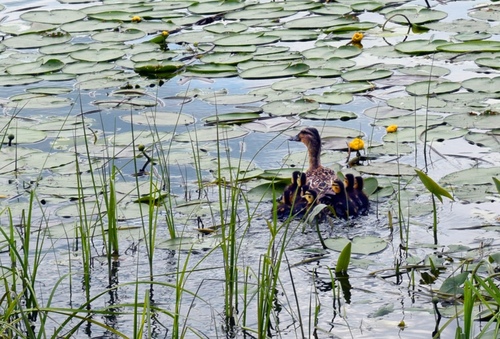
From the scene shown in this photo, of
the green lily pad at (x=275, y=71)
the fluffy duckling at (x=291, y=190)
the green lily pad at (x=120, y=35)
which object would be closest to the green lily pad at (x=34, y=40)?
the green lily pad at (x=120, y=35)

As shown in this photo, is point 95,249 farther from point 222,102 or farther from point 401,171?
point 222,102

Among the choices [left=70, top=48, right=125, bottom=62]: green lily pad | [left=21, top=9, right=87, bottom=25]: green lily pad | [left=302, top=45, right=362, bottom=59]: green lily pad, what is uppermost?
[left=21, top=9, right=87, bottom=25]: green lily pad

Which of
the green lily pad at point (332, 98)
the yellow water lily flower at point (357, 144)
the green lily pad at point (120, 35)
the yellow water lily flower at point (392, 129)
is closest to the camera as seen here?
the yellow water lily flower at point (357, 144)

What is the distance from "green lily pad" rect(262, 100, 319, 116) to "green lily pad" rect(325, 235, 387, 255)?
2.28 m

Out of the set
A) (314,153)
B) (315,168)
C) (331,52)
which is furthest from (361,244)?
(331,52)

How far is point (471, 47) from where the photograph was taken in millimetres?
8750

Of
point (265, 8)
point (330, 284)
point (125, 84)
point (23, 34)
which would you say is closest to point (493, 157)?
point (330, 284)

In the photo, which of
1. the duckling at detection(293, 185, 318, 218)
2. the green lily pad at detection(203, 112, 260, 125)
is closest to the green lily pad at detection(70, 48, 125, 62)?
the green lily pad at detection(203, 112, 260, 125)

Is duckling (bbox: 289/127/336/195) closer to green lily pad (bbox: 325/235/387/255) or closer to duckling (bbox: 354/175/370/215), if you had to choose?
duckling (bbox: 354/175/370/215)

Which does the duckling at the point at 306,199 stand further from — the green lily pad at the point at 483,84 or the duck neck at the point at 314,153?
the green lily pad at the point at 483,84

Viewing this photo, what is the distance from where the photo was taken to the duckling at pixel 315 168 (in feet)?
19.0

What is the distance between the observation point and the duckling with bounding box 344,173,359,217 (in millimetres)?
5617

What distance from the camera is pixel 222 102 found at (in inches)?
308

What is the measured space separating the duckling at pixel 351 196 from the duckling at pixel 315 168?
0.15 m
